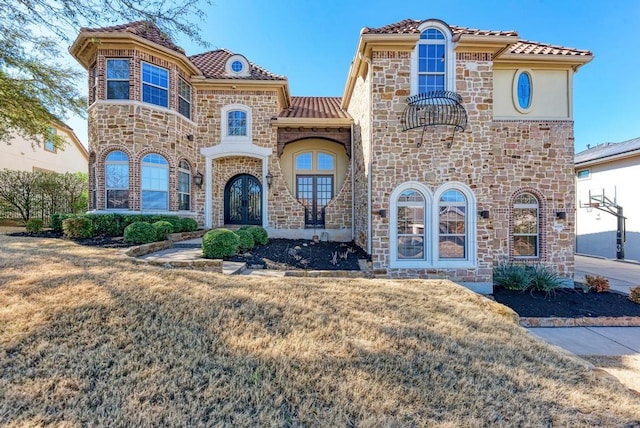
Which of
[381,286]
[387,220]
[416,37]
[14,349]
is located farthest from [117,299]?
[416,37]

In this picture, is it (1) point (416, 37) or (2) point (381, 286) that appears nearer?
(2) point (381, 286)

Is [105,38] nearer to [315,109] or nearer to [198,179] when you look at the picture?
[198,179]

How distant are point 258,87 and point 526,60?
938 cm

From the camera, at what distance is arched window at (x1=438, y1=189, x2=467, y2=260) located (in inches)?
308

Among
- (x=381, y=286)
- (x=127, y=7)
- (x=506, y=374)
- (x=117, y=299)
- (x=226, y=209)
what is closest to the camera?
(x=506, y=374)

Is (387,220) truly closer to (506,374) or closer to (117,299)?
(506,374)

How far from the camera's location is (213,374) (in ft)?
7.27

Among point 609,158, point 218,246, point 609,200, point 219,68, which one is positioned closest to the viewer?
point 218,246

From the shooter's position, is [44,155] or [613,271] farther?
[44,155]

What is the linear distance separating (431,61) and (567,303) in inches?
298

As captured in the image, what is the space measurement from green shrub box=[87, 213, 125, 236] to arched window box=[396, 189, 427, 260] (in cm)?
900

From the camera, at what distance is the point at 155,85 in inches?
384

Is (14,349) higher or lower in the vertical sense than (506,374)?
higher

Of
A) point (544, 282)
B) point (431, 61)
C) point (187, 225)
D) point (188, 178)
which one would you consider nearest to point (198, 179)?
point (188, 178)
